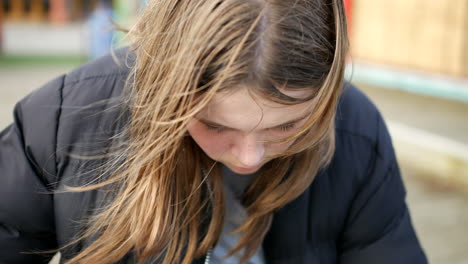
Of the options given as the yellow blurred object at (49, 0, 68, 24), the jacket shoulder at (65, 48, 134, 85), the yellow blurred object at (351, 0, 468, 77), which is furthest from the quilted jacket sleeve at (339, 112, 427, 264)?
the yellow blurred object at (49, 0, 68, 24)

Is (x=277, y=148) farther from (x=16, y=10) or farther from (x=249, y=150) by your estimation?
(x=16, y=10)

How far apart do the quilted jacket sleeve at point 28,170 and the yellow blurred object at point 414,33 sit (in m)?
3.14

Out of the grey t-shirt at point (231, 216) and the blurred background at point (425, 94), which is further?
the blurred background at point (425, 94)

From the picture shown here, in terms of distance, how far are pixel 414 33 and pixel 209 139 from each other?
11.2 ft

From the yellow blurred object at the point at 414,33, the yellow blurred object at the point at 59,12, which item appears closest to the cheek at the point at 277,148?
the yellow blurred object at the point at 414,33

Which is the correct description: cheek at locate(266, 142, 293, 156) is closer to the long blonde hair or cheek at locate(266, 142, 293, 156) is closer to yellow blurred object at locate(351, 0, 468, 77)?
the long blonde hair

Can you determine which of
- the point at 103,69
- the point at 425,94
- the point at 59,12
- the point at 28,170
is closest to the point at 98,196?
the point at 28,170

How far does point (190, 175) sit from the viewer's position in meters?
1.15

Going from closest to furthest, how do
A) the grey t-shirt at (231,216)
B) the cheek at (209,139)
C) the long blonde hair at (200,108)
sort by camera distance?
the long blonde hair at (200,108) → the cheek at (209,139) → the grey t-shirt at (231,216)

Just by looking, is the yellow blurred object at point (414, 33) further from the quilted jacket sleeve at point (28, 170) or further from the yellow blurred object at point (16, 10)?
the yellow blurred object at point (16, 10)

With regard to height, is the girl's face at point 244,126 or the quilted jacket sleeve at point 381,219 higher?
the girl's face at point 244,126

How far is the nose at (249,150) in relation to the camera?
0.97m

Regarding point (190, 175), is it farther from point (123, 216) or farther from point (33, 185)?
point (33, 185)

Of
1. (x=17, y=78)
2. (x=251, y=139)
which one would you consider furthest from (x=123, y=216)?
(x=17, y=78)
